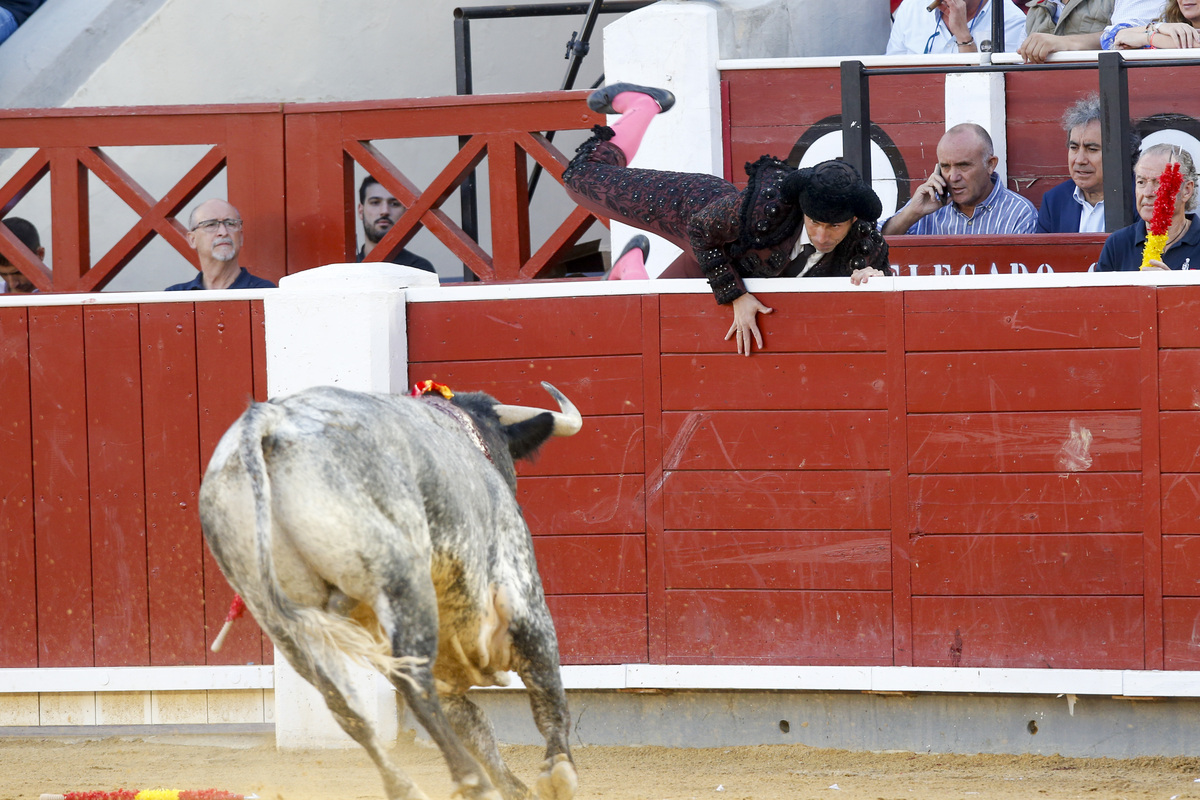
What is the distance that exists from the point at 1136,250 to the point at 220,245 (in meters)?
3.40

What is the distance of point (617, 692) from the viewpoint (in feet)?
17.3

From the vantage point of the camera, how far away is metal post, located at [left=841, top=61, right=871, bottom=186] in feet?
18.2

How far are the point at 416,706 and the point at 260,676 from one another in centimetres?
261

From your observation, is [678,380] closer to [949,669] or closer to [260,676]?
[949,669]

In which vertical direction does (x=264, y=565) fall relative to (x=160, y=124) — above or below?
below

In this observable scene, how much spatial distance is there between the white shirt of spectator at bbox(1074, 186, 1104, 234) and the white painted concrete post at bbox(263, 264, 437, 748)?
255 cm

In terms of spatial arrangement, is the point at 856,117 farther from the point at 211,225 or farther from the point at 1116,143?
the point at 211,225

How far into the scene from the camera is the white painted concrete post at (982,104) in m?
5.94

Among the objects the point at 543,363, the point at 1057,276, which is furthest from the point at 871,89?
the point at 543,363

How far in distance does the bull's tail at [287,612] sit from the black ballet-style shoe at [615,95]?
2958 mm

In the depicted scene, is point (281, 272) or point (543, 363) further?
point (281, 272)

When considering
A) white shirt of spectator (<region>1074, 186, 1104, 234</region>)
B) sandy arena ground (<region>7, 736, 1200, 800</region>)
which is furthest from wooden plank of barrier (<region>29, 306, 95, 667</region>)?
white shirt of spectator (<region>1074, 186, 1104, 234</region>)

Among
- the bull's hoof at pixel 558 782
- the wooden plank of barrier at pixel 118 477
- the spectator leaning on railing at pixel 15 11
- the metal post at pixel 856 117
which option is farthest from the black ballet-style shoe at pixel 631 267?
the spectator leaning on railing at pixel 15 11

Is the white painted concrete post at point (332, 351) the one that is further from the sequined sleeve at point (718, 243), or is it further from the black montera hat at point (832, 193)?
the black montera hat at point (832, 193)
